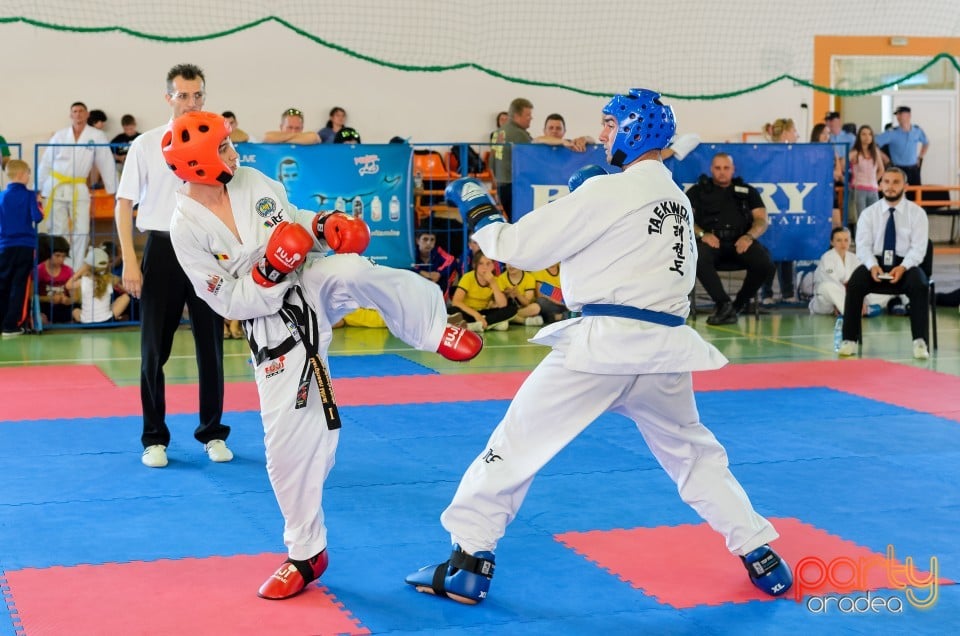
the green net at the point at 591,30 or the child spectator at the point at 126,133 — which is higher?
the green net at the point at 591,30

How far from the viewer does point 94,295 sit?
1118cm

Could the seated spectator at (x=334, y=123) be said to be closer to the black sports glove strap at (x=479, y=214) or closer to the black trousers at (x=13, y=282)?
the black trousers at (x=13, y=282)

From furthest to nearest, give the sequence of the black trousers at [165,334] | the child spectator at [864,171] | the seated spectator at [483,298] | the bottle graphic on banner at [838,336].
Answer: the child spectator at [864,171] → the seated spectator at [483,298] → the bottle graphic on banner at [838,336] → the black trousers at [165,334]

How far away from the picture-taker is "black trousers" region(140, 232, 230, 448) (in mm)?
5758

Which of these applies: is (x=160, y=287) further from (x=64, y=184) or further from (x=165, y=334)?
(x=64, y=184)

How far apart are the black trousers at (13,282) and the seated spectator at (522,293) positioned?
4.43 metres

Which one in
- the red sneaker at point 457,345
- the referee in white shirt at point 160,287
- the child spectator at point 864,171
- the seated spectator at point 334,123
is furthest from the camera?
the child spectator at point 864,171

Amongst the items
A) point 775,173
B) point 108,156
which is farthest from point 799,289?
point 108,156

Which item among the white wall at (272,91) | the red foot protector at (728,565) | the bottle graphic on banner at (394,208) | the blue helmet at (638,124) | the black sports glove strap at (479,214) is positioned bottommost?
the red foot protector at (728,565)

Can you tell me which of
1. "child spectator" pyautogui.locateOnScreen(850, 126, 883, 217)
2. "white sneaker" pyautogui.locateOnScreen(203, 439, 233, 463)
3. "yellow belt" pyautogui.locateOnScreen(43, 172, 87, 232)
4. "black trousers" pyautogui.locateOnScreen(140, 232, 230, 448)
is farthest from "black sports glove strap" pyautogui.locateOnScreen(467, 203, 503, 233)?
"child spectator" pyautogui.locateOnScreen(850, 126, 883, 217)

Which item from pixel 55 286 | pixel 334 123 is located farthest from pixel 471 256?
pixel 55 286

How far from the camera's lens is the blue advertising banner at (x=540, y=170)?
11547 millimetres

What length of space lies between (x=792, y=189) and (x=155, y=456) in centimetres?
847

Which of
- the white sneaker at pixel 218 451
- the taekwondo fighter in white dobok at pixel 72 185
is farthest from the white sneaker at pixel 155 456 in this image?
the taekwondo fighter in white dobok at pixel 72 185
